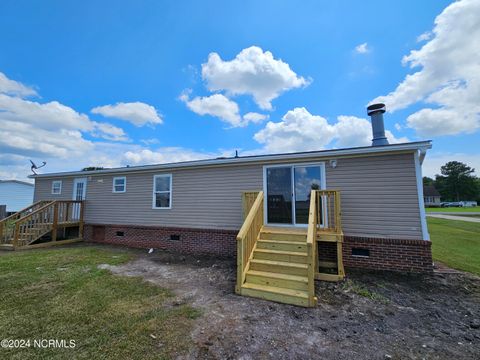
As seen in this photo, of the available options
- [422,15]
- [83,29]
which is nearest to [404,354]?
[422,15]

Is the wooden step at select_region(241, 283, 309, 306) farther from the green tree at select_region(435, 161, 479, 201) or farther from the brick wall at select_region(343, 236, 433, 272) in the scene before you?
the green tree at select_region(435, 161, 479, 201)

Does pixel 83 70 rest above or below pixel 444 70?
above

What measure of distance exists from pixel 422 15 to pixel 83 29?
12.3 meters

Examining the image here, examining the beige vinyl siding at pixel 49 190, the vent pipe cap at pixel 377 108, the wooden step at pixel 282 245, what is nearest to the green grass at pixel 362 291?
the wooden step at pixel 282 245

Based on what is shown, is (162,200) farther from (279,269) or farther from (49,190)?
(49,190)

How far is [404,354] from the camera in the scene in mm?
2555

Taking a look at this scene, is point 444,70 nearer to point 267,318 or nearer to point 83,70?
point 267,318

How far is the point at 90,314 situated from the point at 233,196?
15.1 ft

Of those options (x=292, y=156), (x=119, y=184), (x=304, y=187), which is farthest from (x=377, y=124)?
(x=119, y=184)

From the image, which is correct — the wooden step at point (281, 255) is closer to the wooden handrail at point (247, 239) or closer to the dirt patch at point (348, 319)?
the wooden handrail at point (247, 239)

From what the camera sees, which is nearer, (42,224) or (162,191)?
(162,191)

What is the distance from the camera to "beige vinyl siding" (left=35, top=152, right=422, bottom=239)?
544cm

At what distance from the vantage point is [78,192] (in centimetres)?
1040

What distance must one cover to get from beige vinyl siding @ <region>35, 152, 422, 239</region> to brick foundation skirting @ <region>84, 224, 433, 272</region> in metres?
0.21
